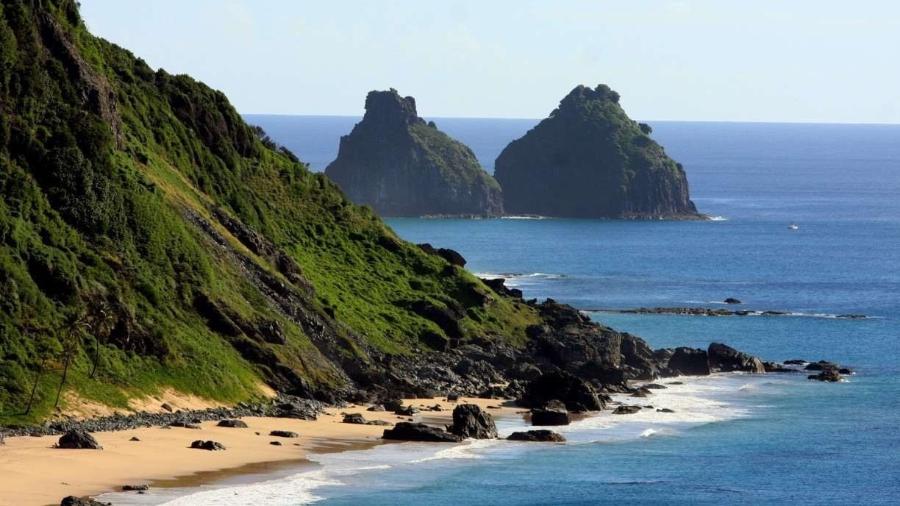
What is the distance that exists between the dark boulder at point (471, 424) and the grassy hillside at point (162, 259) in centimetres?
1298

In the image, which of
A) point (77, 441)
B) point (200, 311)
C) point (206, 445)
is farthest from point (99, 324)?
point (200, 311)

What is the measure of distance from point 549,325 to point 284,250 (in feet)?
81.2

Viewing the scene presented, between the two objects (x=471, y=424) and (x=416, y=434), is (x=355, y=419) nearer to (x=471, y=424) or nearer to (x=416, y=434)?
(x=416, y=434)

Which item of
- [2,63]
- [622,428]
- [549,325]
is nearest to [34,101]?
[2,63]

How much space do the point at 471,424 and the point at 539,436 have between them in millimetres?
4214

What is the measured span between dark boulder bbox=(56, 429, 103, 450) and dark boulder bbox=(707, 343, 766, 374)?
70542mm

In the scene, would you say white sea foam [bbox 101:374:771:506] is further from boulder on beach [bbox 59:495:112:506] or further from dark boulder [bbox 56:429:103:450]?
dark boulder [bbox 56:429:103:450]

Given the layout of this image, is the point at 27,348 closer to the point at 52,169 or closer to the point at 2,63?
the point at 52,169

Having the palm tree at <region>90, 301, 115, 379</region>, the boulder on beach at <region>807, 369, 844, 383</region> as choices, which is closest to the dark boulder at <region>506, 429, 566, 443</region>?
the palm tree at <region>90, 301, 115, 379</region>

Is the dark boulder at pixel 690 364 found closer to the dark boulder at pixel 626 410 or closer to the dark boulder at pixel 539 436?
the dark boulder at pixel 626 410

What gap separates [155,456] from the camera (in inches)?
3396

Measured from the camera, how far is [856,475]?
97.3m

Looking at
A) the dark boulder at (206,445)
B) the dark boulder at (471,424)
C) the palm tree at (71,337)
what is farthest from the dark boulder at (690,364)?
the dark boulder at (206,445)

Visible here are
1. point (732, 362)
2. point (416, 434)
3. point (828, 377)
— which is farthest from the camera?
point (732, 362)
